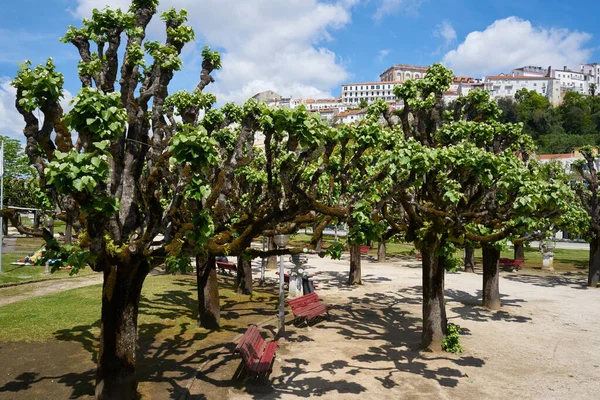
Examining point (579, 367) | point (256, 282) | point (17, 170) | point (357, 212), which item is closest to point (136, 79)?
point (357, 212)

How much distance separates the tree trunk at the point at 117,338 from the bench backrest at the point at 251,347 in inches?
101

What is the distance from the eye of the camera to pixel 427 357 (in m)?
12.7

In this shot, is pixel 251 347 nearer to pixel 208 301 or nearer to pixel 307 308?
pixel 208 301

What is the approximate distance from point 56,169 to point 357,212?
20.8ft

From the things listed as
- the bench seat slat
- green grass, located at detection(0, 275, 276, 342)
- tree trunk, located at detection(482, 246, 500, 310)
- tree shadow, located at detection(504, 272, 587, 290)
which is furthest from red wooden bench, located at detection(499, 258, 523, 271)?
the bench seat slat

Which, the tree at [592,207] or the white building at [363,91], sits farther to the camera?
the white building at [363,91]

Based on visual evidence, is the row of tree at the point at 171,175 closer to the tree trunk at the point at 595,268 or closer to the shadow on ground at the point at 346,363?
the shadow on ground at the point at 346,363

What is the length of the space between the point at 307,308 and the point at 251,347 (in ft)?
17.4

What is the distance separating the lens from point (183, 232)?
8406mm

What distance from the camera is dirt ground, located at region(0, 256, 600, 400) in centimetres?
1012

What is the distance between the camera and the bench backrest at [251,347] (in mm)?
10352

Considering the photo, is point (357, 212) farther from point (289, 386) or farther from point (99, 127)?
point (99, 127)

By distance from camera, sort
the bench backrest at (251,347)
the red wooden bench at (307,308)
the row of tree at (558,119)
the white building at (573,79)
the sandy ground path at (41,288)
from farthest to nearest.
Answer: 1. the white building at (573,79)
2. the row of tree at (558,119)
3. the sandy ground path at (41,288)
4. the red wooden bench at (307,308)
5. the bench backrest at (251,347)

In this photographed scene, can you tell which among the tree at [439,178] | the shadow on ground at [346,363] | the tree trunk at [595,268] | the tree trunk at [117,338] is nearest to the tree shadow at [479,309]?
the shadow on ground at [346,363]
